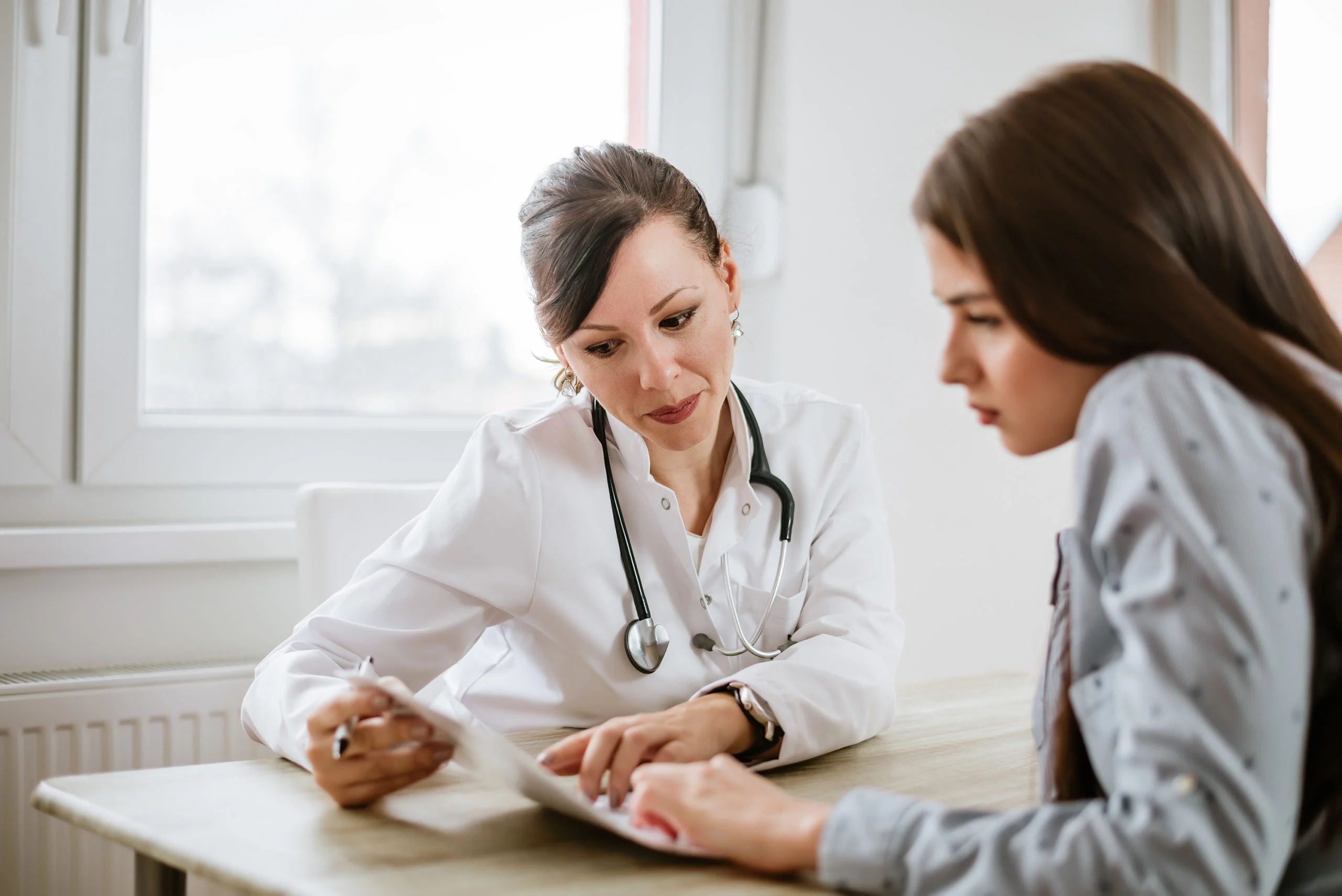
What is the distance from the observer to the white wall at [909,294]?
2283mm

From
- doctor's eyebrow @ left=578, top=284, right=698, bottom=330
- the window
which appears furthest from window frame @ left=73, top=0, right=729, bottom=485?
the window

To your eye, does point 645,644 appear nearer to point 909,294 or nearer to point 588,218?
point 588,218

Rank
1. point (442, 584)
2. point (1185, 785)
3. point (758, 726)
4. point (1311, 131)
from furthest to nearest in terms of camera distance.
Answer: point (1311, 131)
point (442, 584)
point (758, 726)
point (1185, 785)

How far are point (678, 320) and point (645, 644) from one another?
373 millimetres

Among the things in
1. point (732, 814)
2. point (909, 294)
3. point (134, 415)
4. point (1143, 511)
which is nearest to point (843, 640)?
point (732, 814)

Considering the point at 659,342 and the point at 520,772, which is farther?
the point at 659,342

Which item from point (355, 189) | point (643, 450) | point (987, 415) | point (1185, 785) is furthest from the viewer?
point (355, 189)

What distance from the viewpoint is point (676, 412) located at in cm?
131

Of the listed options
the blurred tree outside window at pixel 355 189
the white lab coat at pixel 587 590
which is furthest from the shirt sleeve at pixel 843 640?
the blurred tree outside window at pixel 355 189

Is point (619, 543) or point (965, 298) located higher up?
point (965, 298)

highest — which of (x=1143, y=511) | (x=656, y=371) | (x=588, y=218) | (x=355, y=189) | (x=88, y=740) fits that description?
(x=355, y=189)

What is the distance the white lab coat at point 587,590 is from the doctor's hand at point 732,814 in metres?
0.34

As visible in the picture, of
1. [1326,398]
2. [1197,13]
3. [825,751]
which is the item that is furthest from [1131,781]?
[1197,13]

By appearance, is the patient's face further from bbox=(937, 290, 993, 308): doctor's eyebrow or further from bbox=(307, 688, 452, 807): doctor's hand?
bbox=(307, 688, 452, 807): doctor's hand
